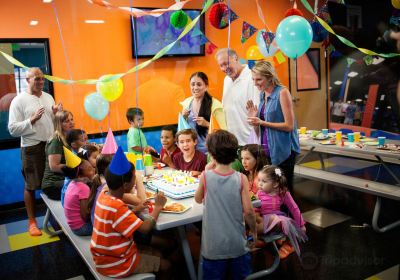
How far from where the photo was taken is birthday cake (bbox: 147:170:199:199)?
2.50m

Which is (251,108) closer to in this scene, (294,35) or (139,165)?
(294,35)

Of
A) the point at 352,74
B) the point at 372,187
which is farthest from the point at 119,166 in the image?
the point at 352,74

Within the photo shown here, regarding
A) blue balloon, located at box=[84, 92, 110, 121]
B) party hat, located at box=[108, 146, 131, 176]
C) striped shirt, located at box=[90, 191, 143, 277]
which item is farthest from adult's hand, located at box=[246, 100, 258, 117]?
blue balloon, located at box=[84, 92, 110, 121]

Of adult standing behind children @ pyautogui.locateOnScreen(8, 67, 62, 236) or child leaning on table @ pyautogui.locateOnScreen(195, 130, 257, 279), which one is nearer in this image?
child leaning on table @ pyautogui.locateOnScreen(195, 130, 257, 279)

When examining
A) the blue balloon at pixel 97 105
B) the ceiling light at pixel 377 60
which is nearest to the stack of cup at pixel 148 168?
the blue balloon at pixel 97 105

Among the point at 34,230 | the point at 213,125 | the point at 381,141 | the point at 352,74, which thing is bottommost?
the point at 34,230

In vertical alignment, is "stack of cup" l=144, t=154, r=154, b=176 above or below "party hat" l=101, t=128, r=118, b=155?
below

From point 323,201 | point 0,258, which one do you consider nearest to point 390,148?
point 323,201

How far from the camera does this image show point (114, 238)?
1.96m

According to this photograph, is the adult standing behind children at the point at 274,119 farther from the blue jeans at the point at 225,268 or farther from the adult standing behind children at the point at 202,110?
the blue jeans at the point at 225,268

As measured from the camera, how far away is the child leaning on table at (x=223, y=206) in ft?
6.47

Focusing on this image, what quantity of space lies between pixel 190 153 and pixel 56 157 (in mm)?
1134

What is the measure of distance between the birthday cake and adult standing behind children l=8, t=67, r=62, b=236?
1.34 m

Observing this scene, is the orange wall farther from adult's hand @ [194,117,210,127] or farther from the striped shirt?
the striped shirt
